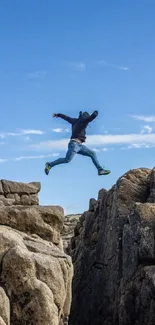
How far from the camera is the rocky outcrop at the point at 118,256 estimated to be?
32.6 meters

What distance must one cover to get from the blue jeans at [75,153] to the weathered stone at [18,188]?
4676 mm

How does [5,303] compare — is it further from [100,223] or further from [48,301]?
[100,223]

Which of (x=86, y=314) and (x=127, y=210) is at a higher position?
(x=127, y=210)

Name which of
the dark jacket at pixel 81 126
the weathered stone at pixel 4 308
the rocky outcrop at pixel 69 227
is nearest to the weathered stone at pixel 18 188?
the dark jacket at pixel 81 126

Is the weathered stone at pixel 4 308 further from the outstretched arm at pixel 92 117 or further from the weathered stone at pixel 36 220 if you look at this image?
the outstretched arm at pixel 92 117

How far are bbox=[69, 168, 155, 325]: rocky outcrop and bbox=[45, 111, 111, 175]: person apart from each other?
319 cm

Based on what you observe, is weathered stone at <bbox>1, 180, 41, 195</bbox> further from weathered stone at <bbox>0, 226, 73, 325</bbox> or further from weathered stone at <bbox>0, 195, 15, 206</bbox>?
weathered stone at <bbox>0, 226, 73, 325</bbox>

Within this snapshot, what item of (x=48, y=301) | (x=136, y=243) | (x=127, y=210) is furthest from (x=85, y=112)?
(x=48, y=301)

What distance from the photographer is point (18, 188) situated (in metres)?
33.2

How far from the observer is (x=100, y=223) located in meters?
43.7

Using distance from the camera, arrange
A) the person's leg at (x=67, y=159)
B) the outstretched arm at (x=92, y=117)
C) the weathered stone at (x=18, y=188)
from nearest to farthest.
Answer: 1. the weathered stone at (x=18, y=188)
2. the person's leg at (x=67, y=159)
3. the outstretched arm at (x=92, y=117)

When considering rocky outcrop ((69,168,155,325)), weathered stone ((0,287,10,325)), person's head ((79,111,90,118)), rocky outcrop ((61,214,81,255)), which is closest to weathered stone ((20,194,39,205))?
rocky outcrop ((69,168,155,325))

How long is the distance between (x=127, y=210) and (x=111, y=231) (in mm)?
1848

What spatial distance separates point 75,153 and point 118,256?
6.95 meters
